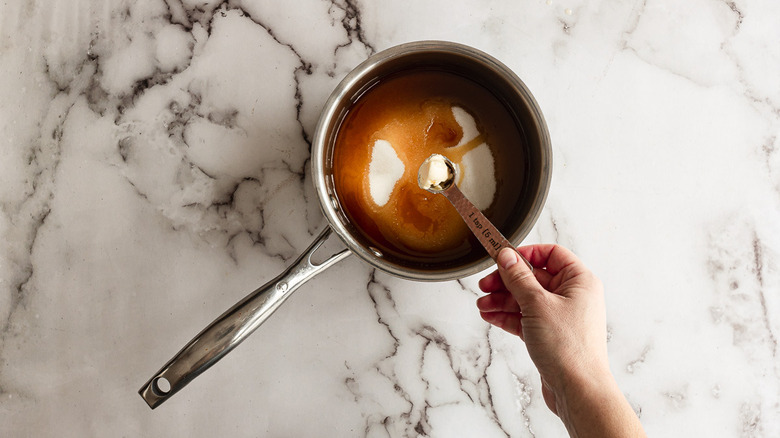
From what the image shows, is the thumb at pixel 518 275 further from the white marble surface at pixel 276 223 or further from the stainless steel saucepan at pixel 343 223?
the white marble surface at pixel 276 223

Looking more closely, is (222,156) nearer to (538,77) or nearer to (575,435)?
(538,77)

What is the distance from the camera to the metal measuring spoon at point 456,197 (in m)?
0.60

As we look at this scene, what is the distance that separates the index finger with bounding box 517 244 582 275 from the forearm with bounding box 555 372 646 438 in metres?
0.14

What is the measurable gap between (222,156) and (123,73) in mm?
186

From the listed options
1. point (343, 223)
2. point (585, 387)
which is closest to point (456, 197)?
point (343, 223)

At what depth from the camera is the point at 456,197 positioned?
630mm

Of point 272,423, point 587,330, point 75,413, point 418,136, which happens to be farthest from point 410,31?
point 75,413

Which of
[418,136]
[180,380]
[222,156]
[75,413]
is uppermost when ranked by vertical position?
[418,136]

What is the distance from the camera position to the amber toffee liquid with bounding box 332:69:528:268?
26.7 inches

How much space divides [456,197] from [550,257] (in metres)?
0.16

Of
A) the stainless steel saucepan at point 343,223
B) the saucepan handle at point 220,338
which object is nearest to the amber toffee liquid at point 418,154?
the stainless steel saucepan at point 343,223

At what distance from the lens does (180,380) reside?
2.05 feet

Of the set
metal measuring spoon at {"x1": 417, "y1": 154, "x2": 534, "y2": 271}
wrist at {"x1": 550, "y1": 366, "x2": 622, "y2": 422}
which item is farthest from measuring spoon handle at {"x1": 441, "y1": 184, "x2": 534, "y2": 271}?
wrist at {"x1": 550, "y1": 366, "x2": 622, "y2": 422}

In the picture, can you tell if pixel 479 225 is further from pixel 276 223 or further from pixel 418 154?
pixel 276 223
